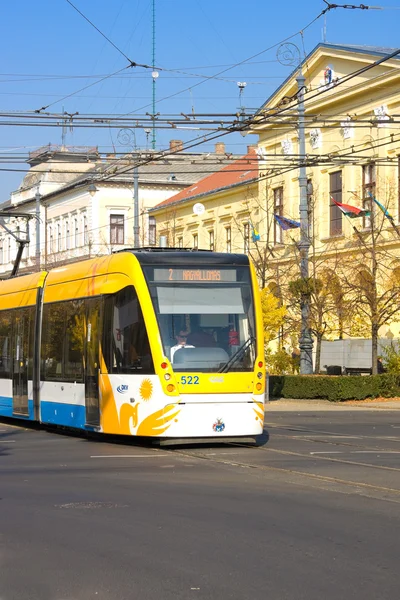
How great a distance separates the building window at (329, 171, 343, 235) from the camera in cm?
5091

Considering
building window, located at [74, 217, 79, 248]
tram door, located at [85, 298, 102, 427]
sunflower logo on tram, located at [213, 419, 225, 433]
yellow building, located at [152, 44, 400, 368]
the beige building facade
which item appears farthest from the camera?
building window, located at [74, 217, 79, 248]

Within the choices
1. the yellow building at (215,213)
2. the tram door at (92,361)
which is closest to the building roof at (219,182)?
the yellow building at (215,213)

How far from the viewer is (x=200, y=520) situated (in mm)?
9727

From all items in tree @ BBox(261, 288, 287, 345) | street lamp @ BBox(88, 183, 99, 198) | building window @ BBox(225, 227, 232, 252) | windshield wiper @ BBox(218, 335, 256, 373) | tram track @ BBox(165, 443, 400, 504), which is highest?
street lamp @ BBox(88, 183, 99, 198)

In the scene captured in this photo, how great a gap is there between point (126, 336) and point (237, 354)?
1.89m

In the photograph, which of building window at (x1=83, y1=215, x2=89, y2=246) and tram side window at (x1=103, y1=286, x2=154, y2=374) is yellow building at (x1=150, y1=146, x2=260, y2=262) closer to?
building window at (x1=83, y1=215, x2=89, y2=246)

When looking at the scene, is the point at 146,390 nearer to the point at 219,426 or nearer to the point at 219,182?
the point at 219,426

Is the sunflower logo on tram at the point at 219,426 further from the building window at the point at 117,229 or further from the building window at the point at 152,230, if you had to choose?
the building window at the point at 117,229

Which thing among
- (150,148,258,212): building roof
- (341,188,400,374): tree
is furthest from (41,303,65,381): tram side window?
(150,148,258,212): building roof

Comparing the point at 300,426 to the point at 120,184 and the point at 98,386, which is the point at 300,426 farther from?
the point at 120,184

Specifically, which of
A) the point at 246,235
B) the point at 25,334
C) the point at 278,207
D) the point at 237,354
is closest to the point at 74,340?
the point at 25,334

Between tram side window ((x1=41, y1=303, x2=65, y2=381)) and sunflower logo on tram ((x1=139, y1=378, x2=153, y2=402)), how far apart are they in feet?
13.1

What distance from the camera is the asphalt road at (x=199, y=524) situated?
714 cm

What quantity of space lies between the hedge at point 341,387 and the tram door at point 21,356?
1544 centimetres
